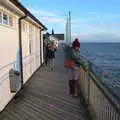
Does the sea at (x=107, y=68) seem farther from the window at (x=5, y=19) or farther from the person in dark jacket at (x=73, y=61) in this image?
the window at (x=5, y=19)

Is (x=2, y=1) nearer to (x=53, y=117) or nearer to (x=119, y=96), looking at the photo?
(x=53, y=117)

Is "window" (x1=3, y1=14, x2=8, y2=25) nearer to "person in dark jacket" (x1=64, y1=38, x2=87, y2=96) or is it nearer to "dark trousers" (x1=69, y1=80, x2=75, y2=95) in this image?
"person in dark jacket" (x1=64, y1=38, x2=87, y2=96)

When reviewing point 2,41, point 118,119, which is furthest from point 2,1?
point 118,119

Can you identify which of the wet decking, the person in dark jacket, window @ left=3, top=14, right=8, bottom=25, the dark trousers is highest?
window @ left=3, top=14, right=8, bottom=25

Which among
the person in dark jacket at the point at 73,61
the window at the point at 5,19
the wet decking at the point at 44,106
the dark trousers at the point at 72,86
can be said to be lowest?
the wet decking at the point at 44,106

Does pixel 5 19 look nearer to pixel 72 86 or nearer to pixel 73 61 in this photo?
pixel 73 61

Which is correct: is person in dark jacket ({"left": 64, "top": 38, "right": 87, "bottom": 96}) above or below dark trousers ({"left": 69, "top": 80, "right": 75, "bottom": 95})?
Answer: above

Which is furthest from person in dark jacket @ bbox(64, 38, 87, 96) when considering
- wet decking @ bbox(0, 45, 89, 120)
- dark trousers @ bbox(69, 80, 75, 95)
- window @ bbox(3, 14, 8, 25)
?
window @ bbox(3, 14, 8, 25)

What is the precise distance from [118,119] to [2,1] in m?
5.08

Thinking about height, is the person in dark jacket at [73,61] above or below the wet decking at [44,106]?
above

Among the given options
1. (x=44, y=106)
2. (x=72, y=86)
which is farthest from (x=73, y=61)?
(x=44, y=106)

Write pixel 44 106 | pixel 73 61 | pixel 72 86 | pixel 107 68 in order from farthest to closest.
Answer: pixel 107 68, pixel 72 86, pixel 73 61, pixel 44 106

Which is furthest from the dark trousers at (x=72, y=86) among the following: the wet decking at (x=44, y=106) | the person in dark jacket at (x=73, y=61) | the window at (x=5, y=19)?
the window at (x=5, y=19)

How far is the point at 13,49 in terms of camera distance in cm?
1219
